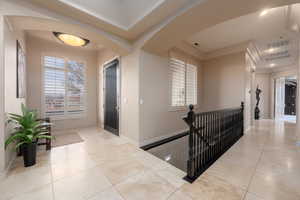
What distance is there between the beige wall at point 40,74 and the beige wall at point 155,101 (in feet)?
9.53

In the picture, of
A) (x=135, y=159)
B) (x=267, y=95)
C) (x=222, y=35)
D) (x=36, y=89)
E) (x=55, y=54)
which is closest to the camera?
(x=135, y=159)

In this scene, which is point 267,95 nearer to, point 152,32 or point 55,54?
point 152,32

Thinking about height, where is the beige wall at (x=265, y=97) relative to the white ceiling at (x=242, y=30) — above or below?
below

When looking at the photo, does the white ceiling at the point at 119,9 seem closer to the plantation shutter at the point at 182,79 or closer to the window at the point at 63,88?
the plantation shutter at the point at 182,79

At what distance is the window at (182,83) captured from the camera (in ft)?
13.2

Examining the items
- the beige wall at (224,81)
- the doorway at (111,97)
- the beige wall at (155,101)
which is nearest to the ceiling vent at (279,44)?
the beige wall at (224,81)

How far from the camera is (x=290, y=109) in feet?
29.8

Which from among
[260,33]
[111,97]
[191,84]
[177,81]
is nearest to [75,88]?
[111,97]

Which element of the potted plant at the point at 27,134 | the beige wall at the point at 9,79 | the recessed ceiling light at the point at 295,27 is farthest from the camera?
the recessed ceiling light at the point at 295,27

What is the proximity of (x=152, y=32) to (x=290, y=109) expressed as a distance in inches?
490

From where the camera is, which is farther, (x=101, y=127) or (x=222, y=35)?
(x=101, y=127)

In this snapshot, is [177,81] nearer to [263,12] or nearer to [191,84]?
[191,84]

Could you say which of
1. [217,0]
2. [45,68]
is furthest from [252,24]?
[45,68]

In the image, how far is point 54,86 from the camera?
13.7 feet
